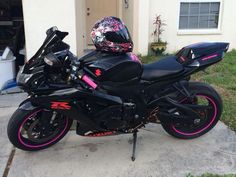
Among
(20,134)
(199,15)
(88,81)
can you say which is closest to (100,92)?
(88,81)

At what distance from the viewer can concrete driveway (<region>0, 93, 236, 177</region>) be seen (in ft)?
10.0

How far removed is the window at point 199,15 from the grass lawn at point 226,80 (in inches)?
40.4

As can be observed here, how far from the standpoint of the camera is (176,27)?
7.84 m

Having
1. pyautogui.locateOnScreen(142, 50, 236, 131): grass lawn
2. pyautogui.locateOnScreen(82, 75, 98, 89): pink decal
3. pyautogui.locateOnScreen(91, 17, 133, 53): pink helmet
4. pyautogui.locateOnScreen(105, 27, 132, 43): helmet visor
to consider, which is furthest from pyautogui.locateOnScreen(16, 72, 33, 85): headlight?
pyautogui.locateOnScreen(142, 50, 236, 131): grass lawn

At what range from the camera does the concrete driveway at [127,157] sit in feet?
10.0

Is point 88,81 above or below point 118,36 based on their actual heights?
below

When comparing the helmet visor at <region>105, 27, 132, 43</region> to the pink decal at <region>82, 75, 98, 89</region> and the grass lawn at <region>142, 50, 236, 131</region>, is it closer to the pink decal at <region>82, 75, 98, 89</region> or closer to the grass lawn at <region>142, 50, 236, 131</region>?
the pink decal at <region>82, 75, 98, 89</region>

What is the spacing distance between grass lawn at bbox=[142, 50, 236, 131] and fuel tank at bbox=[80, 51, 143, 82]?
65.7 inches

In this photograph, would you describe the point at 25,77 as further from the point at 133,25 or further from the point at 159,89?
the point at 133,25

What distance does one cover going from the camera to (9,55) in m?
5.57

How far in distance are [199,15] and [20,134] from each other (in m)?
6.14

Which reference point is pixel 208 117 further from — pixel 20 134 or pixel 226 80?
pixel 226 80

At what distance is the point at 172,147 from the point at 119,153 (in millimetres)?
607

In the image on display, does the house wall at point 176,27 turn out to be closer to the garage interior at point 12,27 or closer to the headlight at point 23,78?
the garage interior at point 12,27
